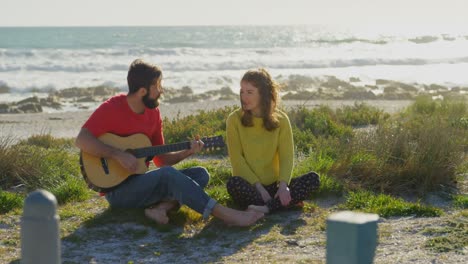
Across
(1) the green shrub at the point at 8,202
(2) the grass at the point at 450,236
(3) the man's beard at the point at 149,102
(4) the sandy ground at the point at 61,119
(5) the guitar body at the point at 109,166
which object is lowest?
(4) the sandy ground at the point at 61,119

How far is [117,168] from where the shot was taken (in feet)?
20.0

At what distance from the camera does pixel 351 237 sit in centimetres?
249

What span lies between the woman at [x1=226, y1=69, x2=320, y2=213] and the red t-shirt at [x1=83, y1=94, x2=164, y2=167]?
2.38 ft

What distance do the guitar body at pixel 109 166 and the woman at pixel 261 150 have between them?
0.82 meters

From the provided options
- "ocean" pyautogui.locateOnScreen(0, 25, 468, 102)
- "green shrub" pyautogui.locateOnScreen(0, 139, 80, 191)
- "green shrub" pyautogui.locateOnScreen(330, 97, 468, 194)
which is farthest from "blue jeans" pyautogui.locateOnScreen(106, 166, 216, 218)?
"ocean" pyautogui.locateOnScreen(0, 25, 468, 102)

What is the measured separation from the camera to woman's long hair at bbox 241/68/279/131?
6.36 m

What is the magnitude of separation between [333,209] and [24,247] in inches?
157

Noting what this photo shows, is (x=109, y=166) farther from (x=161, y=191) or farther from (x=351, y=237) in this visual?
(x=351, y=237)

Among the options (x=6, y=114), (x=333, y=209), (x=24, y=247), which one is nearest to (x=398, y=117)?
(x=333, y=209)

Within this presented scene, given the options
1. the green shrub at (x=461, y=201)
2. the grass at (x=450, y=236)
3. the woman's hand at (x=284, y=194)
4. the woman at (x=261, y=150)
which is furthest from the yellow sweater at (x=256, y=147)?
the green shrub at (x=461, y=201)

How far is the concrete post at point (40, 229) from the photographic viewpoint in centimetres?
297

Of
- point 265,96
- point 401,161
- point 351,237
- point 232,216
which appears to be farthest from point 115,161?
point 351,237

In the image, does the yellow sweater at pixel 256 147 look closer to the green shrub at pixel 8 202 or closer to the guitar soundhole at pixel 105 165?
the guitar soundhole at pixel 105 165

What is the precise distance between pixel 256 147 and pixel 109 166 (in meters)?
1.23
